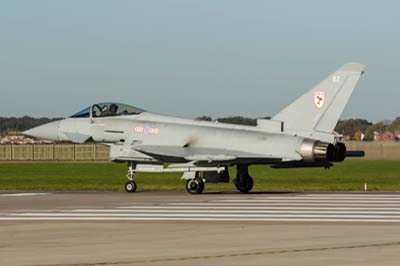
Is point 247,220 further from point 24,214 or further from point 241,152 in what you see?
point 241,152

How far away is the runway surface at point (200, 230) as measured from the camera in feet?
47.1

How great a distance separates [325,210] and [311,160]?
6.46m

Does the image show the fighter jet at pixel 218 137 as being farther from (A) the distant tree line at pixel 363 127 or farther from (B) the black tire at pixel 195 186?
(A) the distant tree line at pixel 363 127

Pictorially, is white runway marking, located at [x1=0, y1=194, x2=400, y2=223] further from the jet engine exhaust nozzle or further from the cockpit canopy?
the cockpit canopy

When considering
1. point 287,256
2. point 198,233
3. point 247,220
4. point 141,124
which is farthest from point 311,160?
point 287,256

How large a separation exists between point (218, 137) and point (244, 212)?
9.13m

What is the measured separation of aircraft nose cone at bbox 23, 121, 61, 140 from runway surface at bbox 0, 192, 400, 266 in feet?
20.1

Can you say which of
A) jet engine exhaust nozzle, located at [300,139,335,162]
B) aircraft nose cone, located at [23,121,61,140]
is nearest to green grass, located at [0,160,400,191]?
aircraft nose cone, located at [23,121,61,140]

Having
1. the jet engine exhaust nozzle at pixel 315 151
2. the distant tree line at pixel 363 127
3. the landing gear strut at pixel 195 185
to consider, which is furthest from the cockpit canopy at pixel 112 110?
the distant tree line at pixel 363 127

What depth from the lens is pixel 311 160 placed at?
99.3 feet

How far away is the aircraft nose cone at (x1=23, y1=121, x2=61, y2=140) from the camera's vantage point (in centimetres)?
3500

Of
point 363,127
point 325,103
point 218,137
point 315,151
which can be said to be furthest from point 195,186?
point 363,127

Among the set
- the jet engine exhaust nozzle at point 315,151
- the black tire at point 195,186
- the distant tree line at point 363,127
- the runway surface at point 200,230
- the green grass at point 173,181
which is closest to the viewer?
the runway surface at point 200,230

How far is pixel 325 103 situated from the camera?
30938 mm
